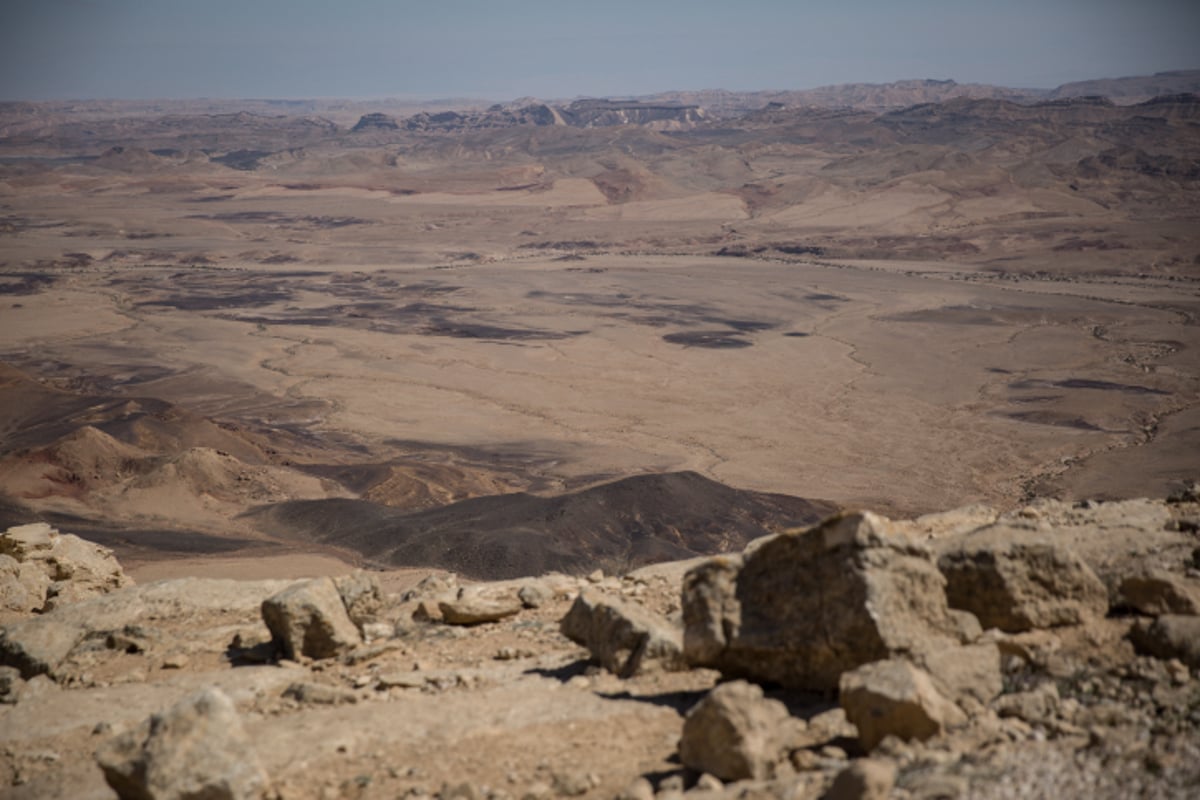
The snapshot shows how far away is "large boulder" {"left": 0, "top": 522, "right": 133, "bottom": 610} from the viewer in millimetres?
11641

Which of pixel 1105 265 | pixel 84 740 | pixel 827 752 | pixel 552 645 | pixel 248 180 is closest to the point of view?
pixel 827 752

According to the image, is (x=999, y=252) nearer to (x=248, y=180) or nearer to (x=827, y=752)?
(x=827, y=752)

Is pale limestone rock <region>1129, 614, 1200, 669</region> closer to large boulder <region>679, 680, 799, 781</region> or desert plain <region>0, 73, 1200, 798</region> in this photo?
large boulder <region>679, 680, 799, 781</region>

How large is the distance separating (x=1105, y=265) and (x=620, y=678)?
83.4 metres

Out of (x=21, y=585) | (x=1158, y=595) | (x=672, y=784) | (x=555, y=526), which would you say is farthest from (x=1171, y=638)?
(x=555, y=526)

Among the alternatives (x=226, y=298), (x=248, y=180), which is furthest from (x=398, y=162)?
(x=226, y=298)

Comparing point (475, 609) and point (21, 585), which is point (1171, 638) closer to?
point (475, 609)

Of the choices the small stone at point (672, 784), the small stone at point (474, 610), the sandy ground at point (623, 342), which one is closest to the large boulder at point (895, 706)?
the small stone at point (672, 784)

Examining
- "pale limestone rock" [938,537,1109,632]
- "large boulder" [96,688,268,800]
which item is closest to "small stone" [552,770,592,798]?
"large boulder" [96,688,268,800]

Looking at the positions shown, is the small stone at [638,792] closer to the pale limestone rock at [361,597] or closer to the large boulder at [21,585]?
the pale limestone rock at [361,597]

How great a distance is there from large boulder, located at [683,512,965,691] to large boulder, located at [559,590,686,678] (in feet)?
1.77

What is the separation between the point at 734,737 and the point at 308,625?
172 inches

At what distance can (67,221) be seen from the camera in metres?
107

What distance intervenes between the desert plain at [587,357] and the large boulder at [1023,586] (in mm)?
1949
